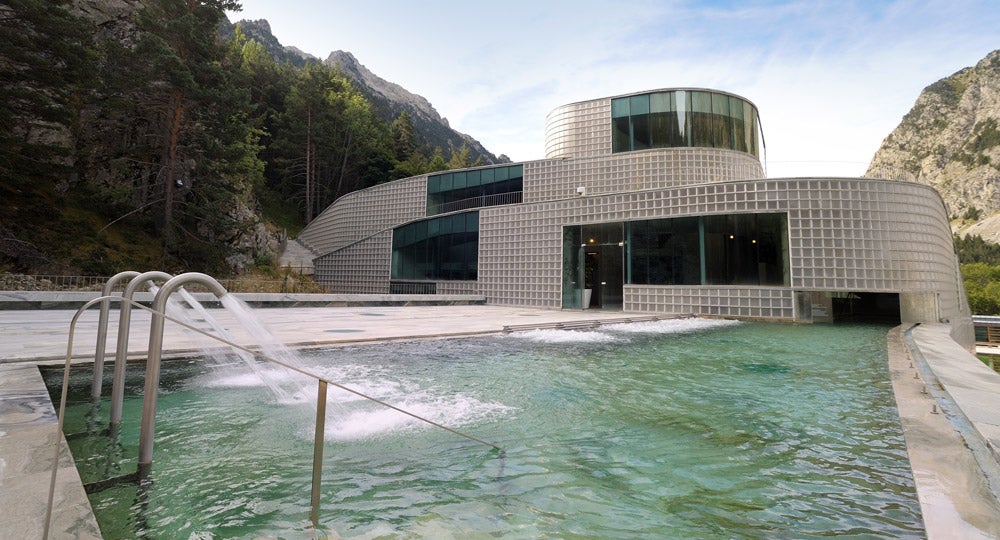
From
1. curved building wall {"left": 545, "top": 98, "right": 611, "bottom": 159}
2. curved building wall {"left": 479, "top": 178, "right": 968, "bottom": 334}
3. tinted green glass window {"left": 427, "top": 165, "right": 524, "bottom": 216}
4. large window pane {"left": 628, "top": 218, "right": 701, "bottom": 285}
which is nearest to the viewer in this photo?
curved building wall {"left": 479, "top": 178, "right": 968, "bottom": 334}

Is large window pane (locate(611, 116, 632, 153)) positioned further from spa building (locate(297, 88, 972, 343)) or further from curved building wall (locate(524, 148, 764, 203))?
curved building wall (locate(524, 148, 764, 203))

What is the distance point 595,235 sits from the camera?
57.4 ft

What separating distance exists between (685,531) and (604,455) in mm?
927

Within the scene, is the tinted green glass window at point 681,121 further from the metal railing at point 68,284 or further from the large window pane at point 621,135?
the metal railing at point 68,284

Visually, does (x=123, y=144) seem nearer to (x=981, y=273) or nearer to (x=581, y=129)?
(x=581, y=129)

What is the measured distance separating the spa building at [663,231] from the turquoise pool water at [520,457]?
10.2 meters

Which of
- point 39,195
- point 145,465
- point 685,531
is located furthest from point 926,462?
point 39,195

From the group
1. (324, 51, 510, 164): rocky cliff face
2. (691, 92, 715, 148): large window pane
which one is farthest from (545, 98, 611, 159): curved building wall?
(324, 51, 510, 164): rocky cliff face

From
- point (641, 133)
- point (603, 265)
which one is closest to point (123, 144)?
point (603, 265)

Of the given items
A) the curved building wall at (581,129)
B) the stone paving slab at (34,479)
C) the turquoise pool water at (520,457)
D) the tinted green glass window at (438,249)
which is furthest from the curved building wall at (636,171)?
the stone paving slab at (34,479)

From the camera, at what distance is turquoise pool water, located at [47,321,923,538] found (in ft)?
6.38

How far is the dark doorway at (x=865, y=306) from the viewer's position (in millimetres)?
16688

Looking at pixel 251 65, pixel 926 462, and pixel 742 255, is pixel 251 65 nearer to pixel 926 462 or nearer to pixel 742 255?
pixel 742 255

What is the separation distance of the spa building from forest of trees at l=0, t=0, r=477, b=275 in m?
7.99
